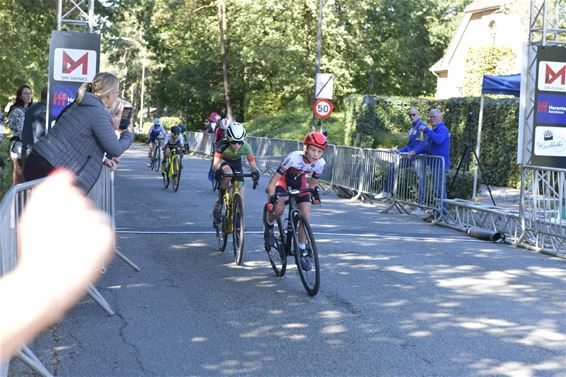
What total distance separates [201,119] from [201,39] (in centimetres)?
719

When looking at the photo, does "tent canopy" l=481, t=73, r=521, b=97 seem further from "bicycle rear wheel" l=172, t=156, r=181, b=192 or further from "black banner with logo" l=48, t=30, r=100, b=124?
A: "black banner with logo" l=48, t=30, r=100, b=124

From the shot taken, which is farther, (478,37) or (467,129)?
(478,37)

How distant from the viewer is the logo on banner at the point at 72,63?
1572 centimetres

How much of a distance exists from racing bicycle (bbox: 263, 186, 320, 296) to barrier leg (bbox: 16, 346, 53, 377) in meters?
3.24

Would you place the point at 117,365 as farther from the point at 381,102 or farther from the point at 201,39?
the point at 201,39

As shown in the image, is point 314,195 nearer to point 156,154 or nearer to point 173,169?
point 173,169

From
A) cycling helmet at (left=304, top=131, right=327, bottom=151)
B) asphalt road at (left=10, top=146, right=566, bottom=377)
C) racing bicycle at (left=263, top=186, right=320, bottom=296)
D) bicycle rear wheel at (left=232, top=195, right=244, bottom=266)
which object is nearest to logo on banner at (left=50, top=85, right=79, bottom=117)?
asphalt road at (left=10, top=146, right=566, bottom=377)

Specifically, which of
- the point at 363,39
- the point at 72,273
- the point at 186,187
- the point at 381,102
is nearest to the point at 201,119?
the point at 363,39

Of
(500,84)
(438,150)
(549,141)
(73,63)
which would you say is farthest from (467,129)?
(73,63)

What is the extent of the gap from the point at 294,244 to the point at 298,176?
36.0 inches

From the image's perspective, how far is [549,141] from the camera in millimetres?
13375

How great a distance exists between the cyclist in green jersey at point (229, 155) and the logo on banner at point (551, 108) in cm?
468

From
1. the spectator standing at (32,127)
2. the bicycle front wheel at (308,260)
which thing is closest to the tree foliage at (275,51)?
the spectator standing at (32,127)

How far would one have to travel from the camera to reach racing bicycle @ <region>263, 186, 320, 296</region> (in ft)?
27.7
